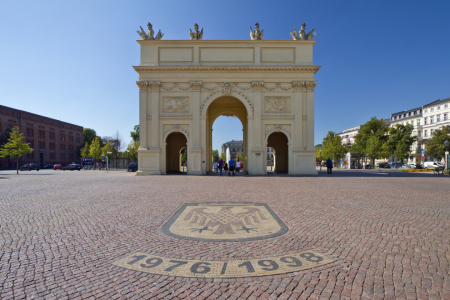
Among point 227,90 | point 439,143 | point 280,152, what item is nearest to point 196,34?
point 227,90

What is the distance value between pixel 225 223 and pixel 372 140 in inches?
2484

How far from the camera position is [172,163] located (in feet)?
104

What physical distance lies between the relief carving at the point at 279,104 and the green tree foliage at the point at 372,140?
41454 mm

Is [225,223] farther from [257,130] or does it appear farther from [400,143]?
[400,143]

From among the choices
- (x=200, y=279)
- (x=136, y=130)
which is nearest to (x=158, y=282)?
(x=200, y=279)

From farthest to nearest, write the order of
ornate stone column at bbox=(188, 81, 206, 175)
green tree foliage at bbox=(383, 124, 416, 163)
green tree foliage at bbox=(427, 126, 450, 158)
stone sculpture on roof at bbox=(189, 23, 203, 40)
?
1. green tree foliage at bbox=(383, 124, 416, 163)
2. green tree foliage at bbox=(427, 126, 450, 158)
3. stone sculpture on roof at bbox=(189, 23, 203, 40)
4. ornate stone column at bbox=(188, 81, 206, 175)

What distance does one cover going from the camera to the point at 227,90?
2592 cm

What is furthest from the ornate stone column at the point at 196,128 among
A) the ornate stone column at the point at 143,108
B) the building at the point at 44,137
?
the building at the point at 44,137

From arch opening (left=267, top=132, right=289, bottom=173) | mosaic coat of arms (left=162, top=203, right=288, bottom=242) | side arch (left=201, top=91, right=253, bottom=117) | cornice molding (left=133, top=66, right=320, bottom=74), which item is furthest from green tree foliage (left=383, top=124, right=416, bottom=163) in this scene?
mosaic coat of arms (left=162, top=203, right=288, bottom=242)

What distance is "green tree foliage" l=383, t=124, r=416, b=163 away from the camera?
58062 mm

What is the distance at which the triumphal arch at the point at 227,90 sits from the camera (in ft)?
84.5

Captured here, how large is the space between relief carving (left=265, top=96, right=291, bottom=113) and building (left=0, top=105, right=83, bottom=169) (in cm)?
5985

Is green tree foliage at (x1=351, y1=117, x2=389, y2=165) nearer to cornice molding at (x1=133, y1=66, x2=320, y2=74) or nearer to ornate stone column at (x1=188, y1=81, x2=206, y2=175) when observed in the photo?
cornice molding at (x1=133, y1=66, x2=320, y2=74)

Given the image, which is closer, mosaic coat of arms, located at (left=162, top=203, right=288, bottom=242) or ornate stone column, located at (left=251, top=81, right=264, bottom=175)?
mosaic coat of arms, located at (left=162, top=203, right=288, bottom=242)
